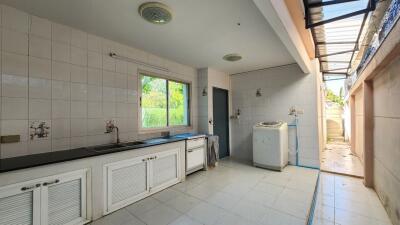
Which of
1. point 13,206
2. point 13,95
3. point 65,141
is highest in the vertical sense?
point 13,95

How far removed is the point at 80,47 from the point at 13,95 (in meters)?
0.93

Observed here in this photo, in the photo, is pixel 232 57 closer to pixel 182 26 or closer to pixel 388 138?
pixel 182 26

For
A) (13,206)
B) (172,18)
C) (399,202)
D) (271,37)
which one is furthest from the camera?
(271,37)

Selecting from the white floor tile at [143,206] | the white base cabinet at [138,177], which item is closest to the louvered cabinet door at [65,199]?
the white base cabinet at [138,177]

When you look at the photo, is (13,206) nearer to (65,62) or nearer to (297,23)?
(65,62)

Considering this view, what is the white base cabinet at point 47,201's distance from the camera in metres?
1.42

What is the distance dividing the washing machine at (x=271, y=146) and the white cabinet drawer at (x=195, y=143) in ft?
3.96

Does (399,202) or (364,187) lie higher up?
(399,202)

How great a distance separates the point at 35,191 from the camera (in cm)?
152

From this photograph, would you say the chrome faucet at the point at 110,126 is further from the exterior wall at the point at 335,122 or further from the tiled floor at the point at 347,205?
the exterior wall at the point at 335,122

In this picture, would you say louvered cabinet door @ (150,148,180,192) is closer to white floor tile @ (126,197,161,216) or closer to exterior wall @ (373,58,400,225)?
white floor tile @ (126,197,161,216)

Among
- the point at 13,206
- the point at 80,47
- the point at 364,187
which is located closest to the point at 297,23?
the point at 364,187

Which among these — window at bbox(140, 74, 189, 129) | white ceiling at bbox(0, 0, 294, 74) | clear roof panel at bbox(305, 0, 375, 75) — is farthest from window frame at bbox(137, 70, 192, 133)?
A: clear roof panel at bbox(305, 0, 375, 75)

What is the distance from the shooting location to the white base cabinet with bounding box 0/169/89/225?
1.42 meters
